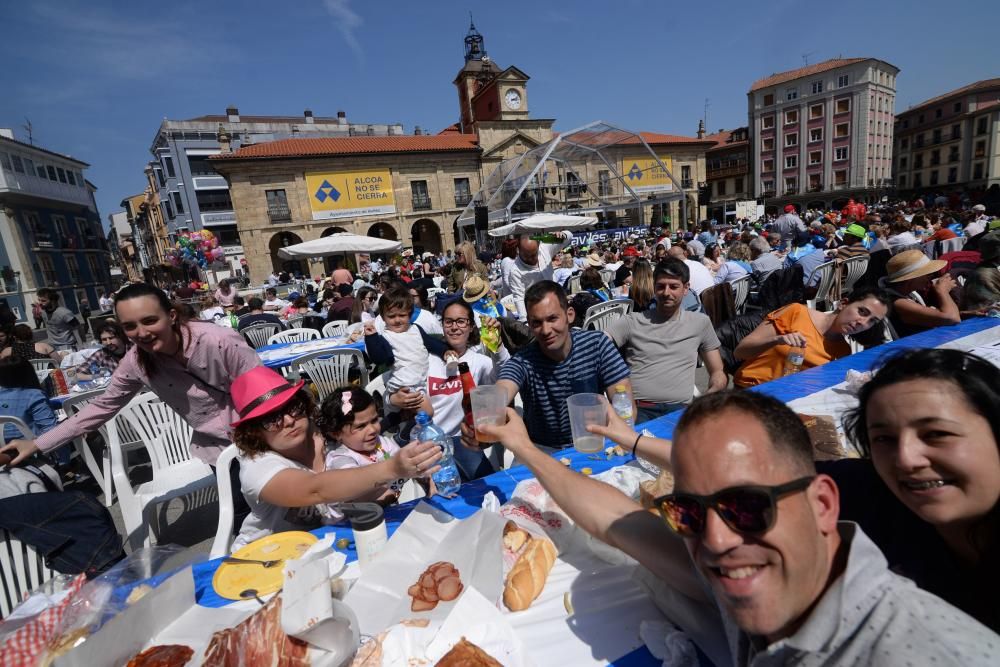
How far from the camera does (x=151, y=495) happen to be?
324cm

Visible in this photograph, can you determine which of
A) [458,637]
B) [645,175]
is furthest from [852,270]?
[645,175]

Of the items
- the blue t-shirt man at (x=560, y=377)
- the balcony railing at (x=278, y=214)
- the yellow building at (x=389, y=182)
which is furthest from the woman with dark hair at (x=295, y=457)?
the balcony railing at (x=278, y=214)

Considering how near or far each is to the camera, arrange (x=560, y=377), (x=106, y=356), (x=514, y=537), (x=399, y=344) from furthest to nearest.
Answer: (x=106, y=356)
(x=399, y=344)
(x=560, y=377)
(x=514, y=537)

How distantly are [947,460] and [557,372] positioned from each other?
183 cm

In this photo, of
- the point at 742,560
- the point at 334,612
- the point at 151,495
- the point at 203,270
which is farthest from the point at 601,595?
the point at 203,270

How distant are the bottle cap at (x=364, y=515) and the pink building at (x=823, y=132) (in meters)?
63.2

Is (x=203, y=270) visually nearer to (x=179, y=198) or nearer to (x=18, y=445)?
(x=179, y=198)

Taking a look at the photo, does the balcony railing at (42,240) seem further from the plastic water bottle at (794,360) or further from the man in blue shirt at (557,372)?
the plastic water bottle at (794,360)

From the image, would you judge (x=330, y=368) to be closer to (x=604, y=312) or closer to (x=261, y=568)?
(x=604, y=312)

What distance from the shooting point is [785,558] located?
2.86 feet

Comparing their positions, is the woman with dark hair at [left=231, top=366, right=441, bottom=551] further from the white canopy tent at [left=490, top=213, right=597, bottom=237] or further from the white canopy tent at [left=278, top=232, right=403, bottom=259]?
the white canopy tent at [left=490, top=213, right=597, bottom=237]

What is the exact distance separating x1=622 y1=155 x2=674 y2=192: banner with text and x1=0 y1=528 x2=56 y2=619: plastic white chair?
27.8 m

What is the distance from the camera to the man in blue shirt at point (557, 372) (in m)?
2.71

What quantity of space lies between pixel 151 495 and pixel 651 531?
3.67 metres
